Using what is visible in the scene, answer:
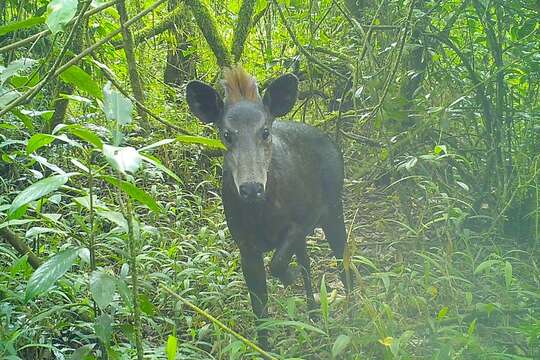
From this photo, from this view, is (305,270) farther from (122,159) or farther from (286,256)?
(122,159)

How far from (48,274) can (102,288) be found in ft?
0.63

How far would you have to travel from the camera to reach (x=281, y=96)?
5.28 meters

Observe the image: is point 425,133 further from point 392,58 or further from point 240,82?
point 240,82

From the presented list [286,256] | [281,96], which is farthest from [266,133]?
[286,256]

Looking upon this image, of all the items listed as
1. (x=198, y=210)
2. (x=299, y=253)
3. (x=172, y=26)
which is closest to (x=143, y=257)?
(x=299, y=253)

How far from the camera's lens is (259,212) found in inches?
195

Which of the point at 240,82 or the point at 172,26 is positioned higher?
the point at 172,26

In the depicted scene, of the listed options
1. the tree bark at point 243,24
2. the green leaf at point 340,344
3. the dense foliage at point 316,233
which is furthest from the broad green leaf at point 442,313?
the tree bark at point 243,24

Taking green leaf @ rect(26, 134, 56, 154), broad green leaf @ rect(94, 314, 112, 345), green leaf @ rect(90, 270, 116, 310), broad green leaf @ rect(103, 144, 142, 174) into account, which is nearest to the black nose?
broad green leaf @ rect(94, 314, 112, 345)

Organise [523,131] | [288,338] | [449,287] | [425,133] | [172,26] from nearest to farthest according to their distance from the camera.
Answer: [449,287], [288,338], [523,131], [425,133], [172,26]

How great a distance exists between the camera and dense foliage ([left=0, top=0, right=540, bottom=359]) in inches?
124

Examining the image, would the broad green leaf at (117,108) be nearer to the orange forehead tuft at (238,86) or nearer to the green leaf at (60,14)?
the green leaf at (60,14)

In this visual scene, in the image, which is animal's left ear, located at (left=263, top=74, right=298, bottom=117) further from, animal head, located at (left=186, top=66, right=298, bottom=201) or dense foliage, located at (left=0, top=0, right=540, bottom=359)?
dense foliage, located at (left=0, top=0, right=540, bottom=359)

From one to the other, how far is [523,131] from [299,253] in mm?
2068
